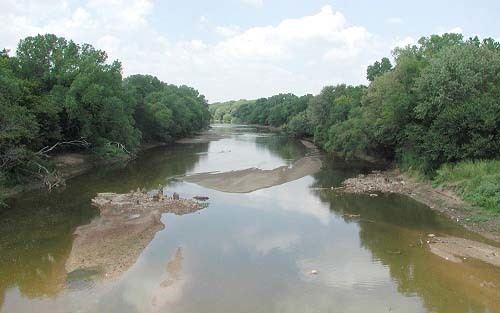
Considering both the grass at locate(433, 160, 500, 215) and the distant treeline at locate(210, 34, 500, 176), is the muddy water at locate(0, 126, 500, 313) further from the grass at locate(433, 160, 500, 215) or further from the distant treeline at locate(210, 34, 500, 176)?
the distant treeline at locate(210, 34, 500, 176)

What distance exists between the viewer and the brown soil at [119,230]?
71.6ft

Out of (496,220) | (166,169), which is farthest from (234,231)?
(166,169)

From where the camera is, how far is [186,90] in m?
150

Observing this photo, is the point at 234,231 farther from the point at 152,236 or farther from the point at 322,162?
the point at 322,162

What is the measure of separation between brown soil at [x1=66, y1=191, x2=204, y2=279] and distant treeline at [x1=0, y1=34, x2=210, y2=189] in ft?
27.0

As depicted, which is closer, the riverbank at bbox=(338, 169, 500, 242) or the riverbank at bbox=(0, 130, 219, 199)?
the riverbank at bbox=(338, 169, 500, 242)

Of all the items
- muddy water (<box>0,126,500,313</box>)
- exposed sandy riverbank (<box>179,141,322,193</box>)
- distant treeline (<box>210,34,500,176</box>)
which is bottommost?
muddy water (<box>0,126,500,313</box>)

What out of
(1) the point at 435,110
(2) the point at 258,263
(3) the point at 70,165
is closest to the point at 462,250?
(2) the point at 258,263

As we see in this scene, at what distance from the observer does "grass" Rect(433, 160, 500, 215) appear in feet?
97.3

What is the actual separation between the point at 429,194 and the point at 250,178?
705 inches

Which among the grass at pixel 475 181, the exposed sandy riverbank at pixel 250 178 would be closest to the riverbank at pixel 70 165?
the exposed sandy riverbank at pixel 250 178

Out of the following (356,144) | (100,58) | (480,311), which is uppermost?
(100,58)

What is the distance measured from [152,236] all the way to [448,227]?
59.8ft

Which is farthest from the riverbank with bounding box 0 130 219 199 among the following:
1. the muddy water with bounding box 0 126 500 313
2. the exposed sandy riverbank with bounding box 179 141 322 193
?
Result: the exposed sandy riverbank with bounding box 179 141 322 193
